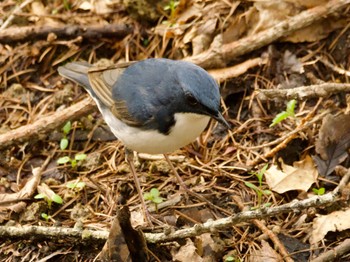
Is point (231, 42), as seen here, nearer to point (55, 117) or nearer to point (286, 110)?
point (286, 110)

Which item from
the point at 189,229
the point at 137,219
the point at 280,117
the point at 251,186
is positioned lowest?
the point at 137,219

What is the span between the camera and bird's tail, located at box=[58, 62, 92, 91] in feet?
18.0

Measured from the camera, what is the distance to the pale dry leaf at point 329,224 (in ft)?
13.9

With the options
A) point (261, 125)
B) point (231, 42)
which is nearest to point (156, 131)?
point (261, 125)

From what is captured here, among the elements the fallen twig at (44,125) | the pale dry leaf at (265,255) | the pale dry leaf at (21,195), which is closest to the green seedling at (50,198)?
the pale dry leaf at (21,195)

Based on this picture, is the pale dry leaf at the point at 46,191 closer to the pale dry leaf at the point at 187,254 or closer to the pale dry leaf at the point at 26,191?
the pale dry leaf at the point at 26,191

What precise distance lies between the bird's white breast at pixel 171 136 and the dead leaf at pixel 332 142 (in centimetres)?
103

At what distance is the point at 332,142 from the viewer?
4895mm

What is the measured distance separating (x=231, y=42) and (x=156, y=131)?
1765mm

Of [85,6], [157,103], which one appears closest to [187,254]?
[157,103]

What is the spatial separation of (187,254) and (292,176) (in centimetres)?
114

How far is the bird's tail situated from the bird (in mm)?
183

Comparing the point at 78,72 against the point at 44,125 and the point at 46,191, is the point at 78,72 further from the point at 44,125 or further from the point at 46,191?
the point at 46,191

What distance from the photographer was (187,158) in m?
5.35
